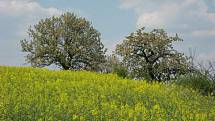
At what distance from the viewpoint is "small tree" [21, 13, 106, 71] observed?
57.1 meters

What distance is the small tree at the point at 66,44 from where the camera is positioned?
5706cm

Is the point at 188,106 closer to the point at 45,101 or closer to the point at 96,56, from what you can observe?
the point at 45,101

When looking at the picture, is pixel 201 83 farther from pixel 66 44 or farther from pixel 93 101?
pixel 66 44

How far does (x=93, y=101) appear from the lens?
1736 cm

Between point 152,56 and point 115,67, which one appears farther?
point 152,56

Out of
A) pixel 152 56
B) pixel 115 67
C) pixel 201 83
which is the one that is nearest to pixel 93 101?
pixel 201 83

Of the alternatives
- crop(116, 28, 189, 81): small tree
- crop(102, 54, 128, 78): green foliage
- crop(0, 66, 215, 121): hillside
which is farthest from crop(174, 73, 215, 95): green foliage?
crop(116, 28, 189, 81): small tree

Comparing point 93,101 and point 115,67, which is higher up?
point 115,67

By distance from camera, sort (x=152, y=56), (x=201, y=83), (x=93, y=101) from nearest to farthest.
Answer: (x=93, y=101), (x=201, y=83), (x=152, y=56)

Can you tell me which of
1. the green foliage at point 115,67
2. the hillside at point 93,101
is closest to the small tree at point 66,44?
the green foliage at point 115,67

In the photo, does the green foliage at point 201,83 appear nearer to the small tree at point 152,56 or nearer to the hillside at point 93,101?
the hillside at point 93,101

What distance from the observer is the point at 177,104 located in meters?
19.7

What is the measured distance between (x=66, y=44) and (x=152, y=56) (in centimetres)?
1046

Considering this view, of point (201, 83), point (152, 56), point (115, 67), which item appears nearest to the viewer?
point (201, 83)
